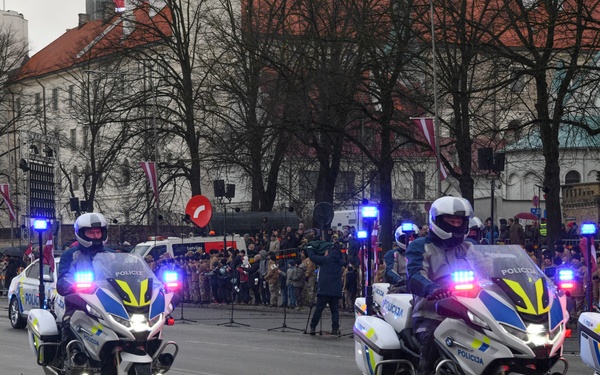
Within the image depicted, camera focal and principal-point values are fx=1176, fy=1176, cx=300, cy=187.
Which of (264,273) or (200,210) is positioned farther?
(200,210)

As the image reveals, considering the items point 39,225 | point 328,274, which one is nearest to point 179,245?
point 328,274

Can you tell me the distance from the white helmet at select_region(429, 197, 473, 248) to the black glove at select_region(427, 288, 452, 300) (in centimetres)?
60

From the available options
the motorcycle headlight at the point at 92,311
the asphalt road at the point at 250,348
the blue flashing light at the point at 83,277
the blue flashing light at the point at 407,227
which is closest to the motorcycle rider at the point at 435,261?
the motorcycle headlight at the point at 92,311

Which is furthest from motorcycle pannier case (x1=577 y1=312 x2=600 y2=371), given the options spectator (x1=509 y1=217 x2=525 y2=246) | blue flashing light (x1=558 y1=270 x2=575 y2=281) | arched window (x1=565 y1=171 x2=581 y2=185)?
arched window (x1=565 y1=171 x2=581 y2=185)

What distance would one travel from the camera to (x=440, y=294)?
9039mm

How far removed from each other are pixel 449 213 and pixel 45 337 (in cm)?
454

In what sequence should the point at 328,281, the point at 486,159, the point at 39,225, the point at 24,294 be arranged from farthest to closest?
the point at 486,159 → the point at 24,294 → the point at 328,281 → the point at 39,225

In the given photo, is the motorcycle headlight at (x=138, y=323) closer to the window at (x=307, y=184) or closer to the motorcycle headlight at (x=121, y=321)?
the motorcycle headlight at (x=121, y=321)

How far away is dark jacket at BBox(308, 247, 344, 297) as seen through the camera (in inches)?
845

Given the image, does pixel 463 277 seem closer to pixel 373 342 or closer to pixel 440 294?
pixel 440 294

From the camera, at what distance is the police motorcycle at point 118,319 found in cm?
1059

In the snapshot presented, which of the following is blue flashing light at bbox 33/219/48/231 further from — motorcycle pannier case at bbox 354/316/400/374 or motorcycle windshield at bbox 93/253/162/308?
motorcycle pannier case at bbox 354/316/400/374

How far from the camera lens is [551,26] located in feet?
81.9

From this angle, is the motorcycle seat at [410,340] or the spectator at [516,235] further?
the spectator at [516,235]
